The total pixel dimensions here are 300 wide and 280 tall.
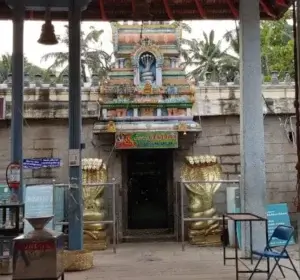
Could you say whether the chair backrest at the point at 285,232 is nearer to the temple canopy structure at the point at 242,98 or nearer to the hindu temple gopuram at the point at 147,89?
the temple canopy structure at the point at 242,98

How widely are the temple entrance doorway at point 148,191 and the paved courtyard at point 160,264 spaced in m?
1.26

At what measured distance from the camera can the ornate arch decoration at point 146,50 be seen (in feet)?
32.7

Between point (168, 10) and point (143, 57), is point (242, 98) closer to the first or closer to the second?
point (168, 10)

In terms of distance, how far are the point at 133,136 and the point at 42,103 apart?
2132mm

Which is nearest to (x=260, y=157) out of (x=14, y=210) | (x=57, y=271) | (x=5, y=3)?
(x=14, y=210)

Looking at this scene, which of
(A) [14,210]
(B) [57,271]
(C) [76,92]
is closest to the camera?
(B) [57,271]

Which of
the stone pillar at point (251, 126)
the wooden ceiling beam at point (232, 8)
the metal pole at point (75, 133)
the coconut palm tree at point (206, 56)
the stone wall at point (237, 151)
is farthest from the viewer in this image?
the coconut palm tree at point (206, 56)

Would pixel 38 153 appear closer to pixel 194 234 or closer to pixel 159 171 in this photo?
pixel 159 171

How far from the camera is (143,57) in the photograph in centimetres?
1006

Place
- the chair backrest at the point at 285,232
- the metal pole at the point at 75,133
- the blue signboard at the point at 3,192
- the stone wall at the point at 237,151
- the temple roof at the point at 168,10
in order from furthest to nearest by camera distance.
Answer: the stone wall at the point at 237,151
the blue signboard at the point at 3,192
the temple roof at the point at 168,10
the metal pole at the point at 75,133
the chair backrest at the point at 285,232

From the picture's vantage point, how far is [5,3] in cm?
831

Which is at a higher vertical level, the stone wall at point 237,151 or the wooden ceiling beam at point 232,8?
the wooden ceiling beam at point 232,8

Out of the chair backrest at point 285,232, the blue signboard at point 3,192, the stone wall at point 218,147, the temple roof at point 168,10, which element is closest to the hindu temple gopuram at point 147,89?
the stone wall at point 218,147

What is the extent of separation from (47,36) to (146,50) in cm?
344
